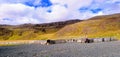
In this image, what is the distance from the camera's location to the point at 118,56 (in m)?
39.5

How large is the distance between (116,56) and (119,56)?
416mm

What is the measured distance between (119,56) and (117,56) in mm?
277

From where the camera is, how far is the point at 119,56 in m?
39.4

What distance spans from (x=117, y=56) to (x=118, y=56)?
138mm

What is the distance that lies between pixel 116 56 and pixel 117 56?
141mm

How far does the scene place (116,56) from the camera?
39.5m

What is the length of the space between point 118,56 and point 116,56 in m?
0.28

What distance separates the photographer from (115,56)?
130 ft

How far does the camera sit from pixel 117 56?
3950 cm

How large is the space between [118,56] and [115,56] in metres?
0.42

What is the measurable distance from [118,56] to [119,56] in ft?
0.45
